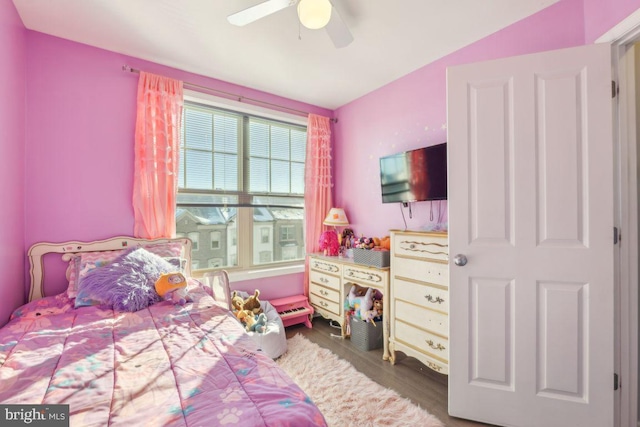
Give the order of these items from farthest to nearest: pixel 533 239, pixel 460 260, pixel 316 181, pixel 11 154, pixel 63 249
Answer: pixel 316 181
pixel 63 249
pixel 11 154
pixel 460 260
pixel 533 239

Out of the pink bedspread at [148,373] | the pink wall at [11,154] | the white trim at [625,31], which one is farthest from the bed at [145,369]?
the white trim at [625,31]

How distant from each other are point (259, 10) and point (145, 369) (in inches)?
74.6

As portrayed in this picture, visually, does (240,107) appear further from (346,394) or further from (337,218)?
(346,394)

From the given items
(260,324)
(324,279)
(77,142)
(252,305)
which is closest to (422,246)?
(324,279)

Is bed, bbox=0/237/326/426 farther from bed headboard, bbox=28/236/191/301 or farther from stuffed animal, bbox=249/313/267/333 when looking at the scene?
stuffed animal, bbox=249/313/267/333

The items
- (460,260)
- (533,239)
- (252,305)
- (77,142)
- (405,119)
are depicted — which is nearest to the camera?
(533,239)

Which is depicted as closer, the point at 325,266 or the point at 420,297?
the point at 420,297

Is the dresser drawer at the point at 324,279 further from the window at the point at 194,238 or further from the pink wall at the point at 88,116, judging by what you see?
the window at the point at 194,238

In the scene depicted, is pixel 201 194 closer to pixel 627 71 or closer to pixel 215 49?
pixel 215 49

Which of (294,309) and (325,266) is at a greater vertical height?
(325,266)

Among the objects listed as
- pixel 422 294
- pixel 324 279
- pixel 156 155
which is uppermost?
pixel 156 155

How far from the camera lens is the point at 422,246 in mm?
2133

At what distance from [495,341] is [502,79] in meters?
1.58

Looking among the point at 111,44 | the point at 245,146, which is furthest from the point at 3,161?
the point at 245,146
